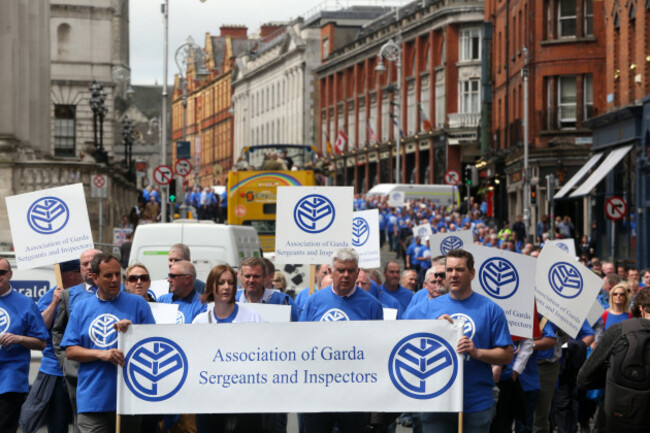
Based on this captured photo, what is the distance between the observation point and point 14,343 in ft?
35.3

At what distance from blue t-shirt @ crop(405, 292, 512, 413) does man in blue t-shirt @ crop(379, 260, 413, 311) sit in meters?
5.79

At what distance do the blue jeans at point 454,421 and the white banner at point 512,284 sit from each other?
6.03ft

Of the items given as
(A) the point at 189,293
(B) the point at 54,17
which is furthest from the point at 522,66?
(A) the point at 189,293

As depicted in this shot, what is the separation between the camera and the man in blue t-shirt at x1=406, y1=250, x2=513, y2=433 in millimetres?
9656

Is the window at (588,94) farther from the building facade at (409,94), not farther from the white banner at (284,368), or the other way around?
the white banner at (284,368)

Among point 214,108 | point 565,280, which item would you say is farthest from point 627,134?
point 214,108

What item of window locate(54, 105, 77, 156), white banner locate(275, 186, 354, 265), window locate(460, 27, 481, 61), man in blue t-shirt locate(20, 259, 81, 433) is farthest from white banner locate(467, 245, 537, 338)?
window locate(54, 105, 77, 156)

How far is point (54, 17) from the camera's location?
86.4 metres

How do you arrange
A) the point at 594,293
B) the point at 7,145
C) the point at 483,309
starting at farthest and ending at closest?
the point at 7,145
the point at 594,293
the point at 483,309

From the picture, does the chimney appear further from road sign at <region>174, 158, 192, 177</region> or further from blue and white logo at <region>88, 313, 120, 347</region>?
blue and white logo at <region>88, 313, 120, 347</region>

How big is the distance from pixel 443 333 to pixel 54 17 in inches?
3135

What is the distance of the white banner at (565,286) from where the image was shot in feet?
42.0

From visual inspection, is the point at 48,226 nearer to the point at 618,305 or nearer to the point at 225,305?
the point at 225,305

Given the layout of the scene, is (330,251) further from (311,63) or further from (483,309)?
(311,63)
